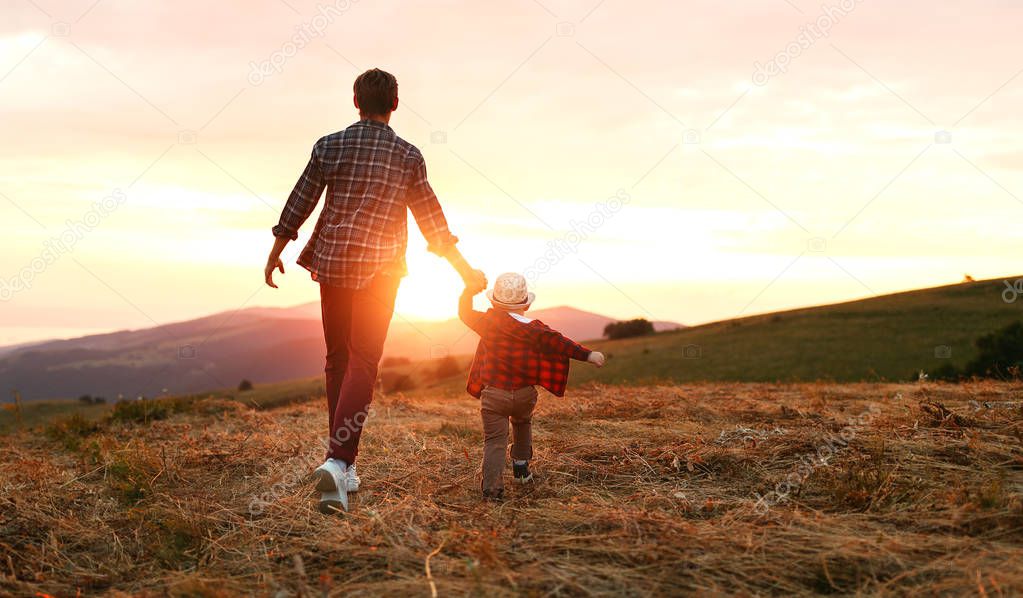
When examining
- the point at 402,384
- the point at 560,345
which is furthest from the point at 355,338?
the point at 402,384

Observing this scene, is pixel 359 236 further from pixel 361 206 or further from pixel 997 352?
pixel 997 352

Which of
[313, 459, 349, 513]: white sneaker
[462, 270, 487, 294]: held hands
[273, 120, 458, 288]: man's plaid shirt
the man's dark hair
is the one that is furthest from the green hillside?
[313, 459, 349, 513]: white sneaker

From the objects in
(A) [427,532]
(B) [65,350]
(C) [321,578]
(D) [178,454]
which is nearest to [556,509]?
(A) [427,532]

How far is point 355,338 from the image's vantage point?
13.7 ft

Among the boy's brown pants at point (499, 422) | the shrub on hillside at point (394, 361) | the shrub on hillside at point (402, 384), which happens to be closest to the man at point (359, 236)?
the boy's brown pants at point (499, 422)

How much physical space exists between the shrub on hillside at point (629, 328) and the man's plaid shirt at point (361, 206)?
159ft

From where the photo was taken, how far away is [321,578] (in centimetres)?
281

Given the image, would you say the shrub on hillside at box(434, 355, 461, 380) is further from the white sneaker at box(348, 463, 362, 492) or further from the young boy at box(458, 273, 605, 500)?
the young boy at box(458, 273, 605, 500)

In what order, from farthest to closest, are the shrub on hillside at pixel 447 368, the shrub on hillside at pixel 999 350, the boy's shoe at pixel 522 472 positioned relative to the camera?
the shrub on hillside at pixel 447 368 < the shrub on hillside at pixel 999 350 < the boy's shoe at pixel 522 472

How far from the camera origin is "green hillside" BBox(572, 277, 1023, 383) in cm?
2991

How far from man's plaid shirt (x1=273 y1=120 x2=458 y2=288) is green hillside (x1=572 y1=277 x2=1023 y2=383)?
23574 millimetres

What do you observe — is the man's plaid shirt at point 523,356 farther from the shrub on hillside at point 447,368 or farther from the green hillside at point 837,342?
the shrub on hillside at point 447,368

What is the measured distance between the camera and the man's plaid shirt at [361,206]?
4.13m

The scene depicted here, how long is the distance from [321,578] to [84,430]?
8.28 meters
